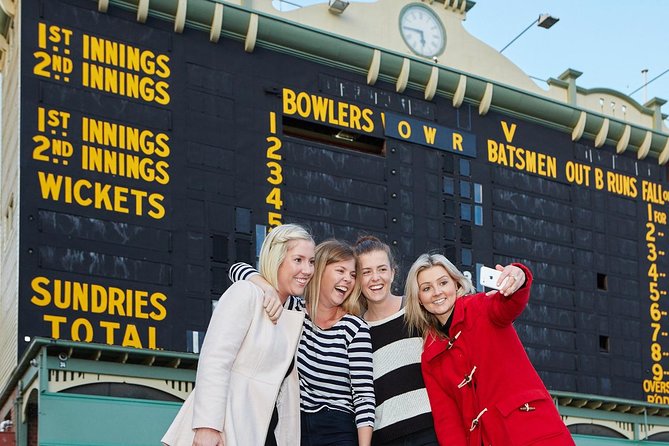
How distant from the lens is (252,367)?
5.11 metres

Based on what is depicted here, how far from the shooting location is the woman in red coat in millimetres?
5113

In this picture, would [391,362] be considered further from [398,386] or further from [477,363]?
[477,363]

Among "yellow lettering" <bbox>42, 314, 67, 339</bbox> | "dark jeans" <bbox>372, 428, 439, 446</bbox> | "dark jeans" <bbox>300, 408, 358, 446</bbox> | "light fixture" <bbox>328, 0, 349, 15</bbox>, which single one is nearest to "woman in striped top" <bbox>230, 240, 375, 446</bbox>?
"dark jeans" <bbox>300, 408, 358, 446</bbox>

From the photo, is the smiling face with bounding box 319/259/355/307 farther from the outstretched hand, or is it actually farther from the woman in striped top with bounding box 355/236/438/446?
the outstretched hand

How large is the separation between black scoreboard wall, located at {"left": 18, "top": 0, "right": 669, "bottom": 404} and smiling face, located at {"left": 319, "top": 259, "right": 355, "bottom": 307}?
41.5 ft

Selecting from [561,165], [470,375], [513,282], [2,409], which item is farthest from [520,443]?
[561,165]

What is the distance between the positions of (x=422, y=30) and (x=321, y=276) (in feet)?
64.5

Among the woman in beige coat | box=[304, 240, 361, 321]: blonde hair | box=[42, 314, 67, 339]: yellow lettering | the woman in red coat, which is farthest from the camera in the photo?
box=[42, 314, 67, 339]: yellow lettering

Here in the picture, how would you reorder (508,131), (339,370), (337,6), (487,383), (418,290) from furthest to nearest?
1. (508,131)
2. (337,6)
3. (418,290)
4. (339,370)
5. (487,383)

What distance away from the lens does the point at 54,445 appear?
697 inches

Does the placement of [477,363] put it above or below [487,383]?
above

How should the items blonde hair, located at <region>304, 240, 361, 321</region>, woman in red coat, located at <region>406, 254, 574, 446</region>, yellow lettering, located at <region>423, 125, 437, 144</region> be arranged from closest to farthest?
woman in red coat, located at <region>406, 254, 574, 446</region> < blonde hair, located at <region>304, 240, 361, 321</region> < yellow lettering, located at <region>423, 125, 437, 144</region>

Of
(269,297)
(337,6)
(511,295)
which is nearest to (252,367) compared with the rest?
(269,297)

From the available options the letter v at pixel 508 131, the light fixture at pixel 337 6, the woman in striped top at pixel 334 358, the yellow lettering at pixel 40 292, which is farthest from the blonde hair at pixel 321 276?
the letter v at pixel 508 131
